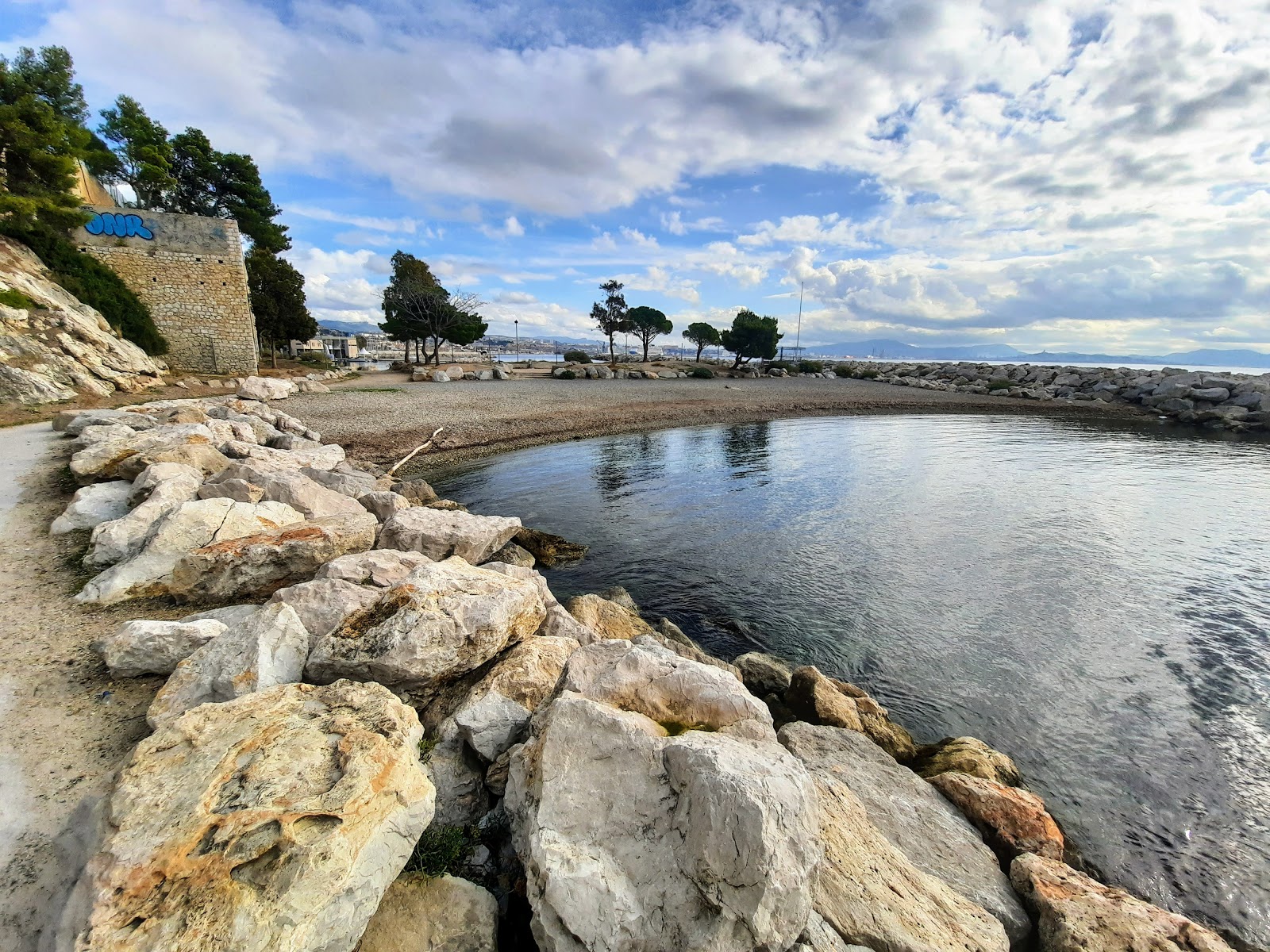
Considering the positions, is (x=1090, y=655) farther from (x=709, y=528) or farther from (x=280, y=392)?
(x=280, y=392)

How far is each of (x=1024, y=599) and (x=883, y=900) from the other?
28.3 ft

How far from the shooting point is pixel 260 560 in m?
5.76

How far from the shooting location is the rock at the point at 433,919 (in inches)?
101

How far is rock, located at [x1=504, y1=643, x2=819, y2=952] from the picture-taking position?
2.45m

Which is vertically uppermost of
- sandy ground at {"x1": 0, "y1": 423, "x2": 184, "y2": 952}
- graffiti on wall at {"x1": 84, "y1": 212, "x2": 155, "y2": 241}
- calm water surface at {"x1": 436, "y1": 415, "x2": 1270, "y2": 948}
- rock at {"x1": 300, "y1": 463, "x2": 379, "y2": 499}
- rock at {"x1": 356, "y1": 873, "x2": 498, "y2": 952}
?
graffiti on wall at {"x1": 84, "y1": 212, "x2": 155, "y2": 241}

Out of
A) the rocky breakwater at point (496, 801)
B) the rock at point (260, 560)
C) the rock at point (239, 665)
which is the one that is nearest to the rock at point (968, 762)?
the rocky breakwater at point (496, 801)

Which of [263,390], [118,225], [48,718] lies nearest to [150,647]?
[48,718]

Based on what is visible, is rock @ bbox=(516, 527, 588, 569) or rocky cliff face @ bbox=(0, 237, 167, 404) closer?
rock @ bbox=(516, 527, 588, 569)

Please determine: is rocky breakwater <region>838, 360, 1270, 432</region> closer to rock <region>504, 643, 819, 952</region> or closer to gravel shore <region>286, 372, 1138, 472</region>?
gravel shore <region>286, 372, 1138, 472</region>

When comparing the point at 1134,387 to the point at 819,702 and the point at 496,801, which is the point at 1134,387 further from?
the point at 496,801

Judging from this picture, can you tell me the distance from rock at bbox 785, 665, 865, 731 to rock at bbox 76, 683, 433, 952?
4286 mm

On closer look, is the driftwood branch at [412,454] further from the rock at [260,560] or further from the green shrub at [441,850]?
the green shrub at [441,850]

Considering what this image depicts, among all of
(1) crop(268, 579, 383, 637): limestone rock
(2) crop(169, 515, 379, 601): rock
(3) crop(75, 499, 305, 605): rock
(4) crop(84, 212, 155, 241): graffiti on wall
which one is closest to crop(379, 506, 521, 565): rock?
(2) crop(169, 515, 379, 601): rock

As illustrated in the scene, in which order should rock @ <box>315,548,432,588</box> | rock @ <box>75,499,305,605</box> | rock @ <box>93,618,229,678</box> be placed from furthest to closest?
rock @ <box>75,499,305,605</box>, rock @ <box>315,548,432,588</box>, rock @ <box>93,618,229,678</box>
